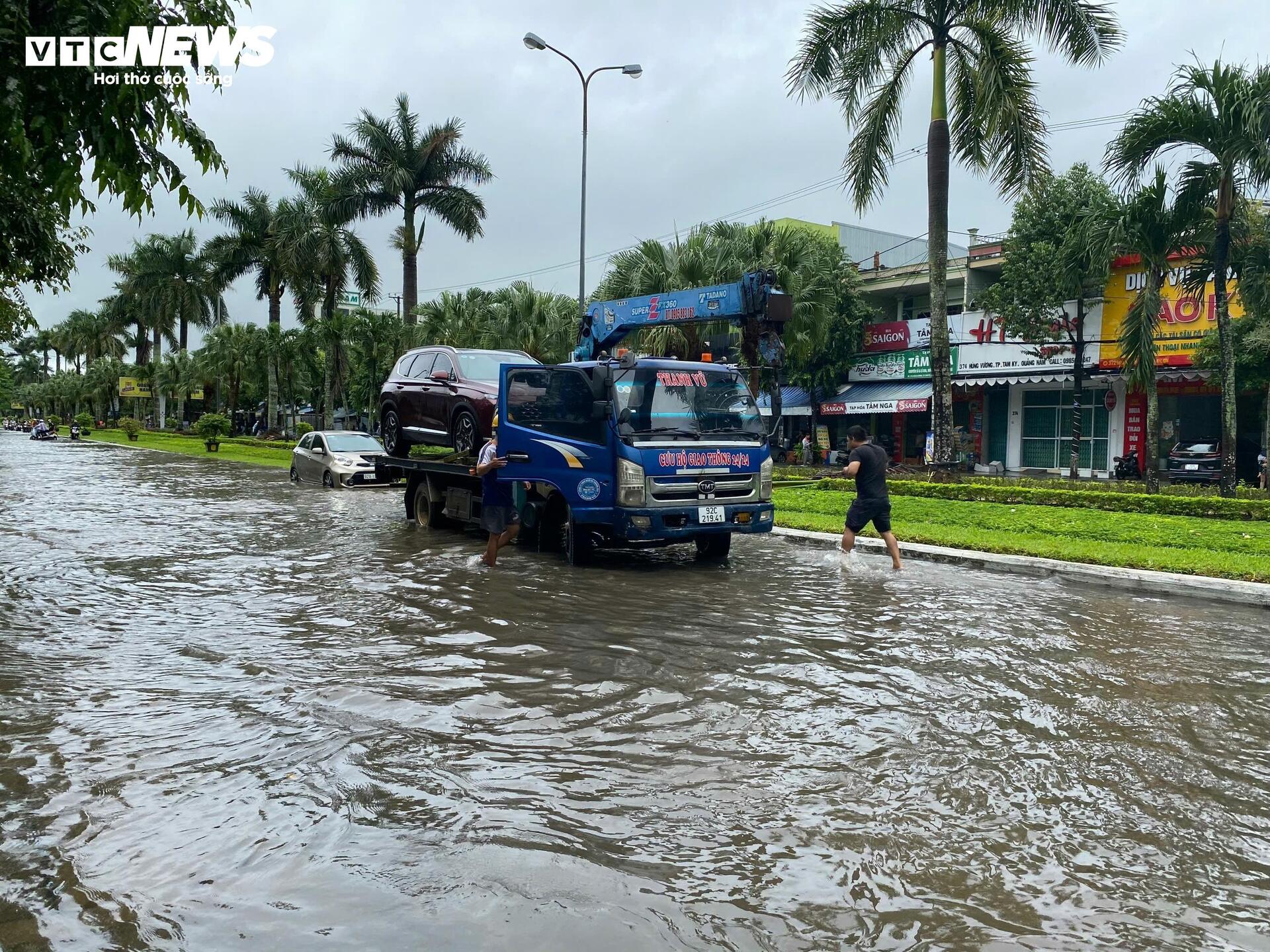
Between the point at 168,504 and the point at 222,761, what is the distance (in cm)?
1631

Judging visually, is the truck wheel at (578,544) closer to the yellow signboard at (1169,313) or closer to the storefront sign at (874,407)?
the yellow signboard at (1169,313)

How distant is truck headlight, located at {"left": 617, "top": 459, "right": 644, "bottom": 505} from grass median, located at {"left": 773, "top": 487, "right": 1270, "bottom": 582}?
17.0 ft

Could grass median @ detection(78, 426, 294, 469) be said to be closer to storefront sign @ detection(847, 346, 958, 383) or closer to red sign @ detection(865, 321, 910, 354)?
storefront sign @ detection(847, 346, 958, 383)

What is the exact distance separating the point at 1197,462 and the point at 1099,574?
63.7 feet

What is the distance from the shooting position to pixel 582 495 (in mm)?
11078

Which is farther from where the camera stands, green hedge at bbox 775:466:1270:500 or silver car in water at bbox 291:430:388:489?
silver car in water at bbox 291:430:388:489

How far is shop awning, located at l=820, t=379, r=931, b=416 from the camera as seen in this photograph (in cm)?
3708

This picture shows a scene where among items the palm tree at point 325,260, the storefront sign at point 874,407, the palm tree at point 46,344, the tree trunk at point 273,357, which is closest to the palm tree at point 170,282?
the tree trunk at point 273,357

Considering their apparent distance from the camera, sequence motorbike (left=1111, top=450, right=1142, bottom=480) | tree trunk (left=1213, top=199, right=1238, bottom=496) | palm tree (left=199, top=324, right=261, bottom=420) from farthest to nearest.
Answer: palm tree (left=199, top=324, right=261, bottom=420) < motorbike (left=1111, top=450, right=1142, bottom=480) < tree trunk (left=1213, top=199, right=1238, bottom=496)

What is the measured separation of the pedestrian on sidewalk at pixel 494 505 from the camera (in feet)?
37.4

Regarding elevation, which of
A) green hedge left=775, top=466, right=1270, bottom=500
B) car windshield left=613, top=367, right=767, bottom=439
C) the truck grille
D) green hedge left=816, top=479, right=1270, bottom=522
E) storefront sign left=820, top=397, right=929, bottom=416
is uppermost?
storefront sign left=820, top=397, right=929, bottom=416

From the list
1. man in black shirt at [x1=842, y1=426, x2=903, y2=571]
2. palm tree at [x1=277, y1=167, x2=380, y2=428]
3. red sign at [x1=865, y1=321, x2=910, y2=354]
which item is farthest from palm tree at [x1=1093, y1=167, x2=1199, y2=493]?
palm tree at [x1=277, y1=167, x2=380, y2=428]

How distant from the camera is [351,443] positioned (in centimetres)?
2342

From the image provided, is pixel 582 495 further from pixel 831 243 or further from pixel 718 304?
pixel 831 243
